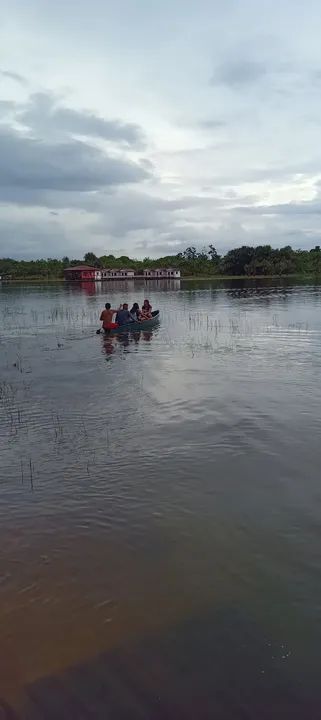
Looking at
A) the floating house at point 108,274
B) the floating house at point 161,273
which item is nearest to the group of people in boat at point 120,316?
the floating house at point 108,274

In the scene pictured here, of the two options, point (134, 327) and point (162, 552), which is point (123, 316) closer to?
point (134, 327)

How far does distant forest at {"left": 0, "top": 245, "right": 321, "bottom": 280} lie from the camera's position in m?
131

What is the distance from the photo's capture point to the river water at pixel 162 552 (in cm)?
467

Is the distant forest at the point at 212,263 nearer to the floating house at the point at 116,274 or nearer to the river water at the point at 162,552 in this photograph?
the floating house at the point at 116,274

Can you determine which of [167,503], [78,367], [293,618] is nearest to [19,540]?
[167,503]

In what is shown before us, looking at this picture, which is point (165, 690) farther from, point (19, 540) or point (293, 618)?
point (19, 540)

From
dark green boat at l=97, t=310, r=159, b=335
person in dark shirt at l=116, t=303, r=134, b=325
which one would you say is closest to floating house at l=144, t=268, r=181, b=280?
dark green boat at l=97, t=310, r=159, b=335

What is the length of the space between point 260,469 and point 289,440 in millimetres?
1648

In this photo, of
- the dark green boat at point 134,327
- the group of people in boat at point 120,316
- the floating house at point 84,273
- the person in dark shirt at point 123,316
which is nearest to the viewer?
the group of people in boat at point 120,316

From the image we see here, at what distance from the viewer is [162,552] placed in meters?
6.72

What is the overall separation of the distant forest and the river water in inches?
4717

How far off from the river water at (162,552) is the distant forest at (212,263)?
120 meters

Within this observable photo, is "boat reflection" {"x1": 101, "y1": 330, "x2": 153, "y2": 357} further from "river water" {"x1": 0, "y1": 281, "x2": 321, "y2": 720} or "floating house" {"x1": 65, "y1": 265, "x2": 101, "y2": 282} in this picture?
"floating house" {"x1": 65, "y1": 265, "x2": 101, "y2": 282}

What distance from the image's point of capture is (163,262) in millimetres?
160250
